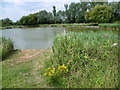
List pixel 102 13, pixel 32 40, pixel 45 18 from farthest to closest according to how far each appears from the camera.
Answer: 1. pixel 45 18
2. pixel 102 13
3. pixel 32 40

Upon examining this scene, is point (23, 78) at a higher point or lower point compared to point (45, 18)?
lower

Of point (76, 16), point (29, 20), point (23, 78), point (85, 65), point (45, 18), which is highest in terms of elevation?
point (45, 18)

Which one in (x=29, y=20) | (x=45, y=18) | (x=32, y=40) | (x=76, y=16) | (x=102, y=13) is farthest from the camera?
(x=29, y=20)

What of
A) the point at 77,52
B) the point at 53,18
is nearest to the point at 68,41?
the point at 77,52

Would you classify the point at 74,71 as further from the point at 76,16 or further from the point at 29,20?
the point at 29,20

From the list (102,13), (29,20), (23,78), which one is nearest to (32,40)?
(23,78)

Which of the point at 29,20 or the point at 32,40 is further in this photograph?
the point at 29,20

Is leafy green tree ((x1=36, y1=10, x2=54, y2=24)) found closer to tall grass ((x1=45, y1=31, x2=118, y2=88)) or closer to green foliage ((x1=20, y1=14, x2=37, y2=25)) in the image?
green foliage ((x1=20, y1=14, x2=37, y2=25))

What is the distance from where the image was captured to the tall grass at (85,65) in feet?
6.53

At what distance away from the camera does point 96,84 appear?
75.0 inches

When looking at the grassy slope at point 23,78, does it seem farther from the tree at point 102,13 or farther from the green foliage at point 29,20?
the green foliage at point 29,20

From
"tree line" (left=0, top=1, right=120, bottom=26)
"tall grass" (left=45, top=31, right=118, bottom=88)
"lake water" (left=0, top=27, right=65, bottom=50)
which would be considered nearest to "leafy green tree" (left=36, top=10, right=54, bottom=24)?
"tree line" (left=0, top=1, right=120, bottom=26)

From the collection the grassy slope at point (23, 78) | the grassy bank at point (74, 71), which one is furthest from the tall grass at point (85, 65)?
the grassy slope at point (23, 78)

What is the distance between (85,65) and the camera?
239 centimetres
